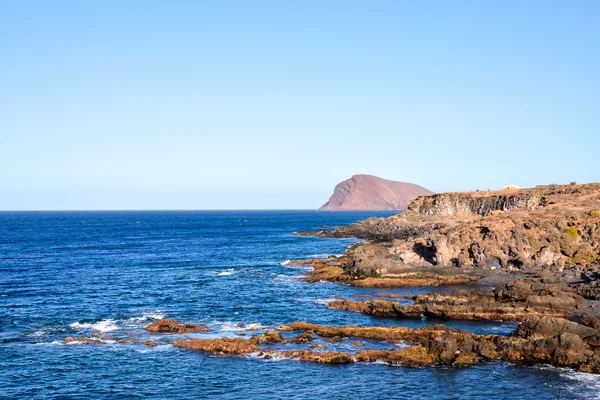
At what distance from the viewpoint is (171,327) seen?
49.5 metres

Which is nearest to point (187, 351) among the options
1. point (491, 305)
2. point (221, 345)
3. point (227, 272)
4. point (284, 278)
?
point (221, 345)

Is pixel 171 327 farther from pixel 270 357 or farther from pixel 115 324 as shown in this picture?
pixel 270 357

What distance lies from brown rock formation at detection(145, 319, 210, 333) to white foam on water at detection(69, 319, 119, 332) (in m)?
3.48

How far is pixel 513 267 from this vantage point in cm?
7394

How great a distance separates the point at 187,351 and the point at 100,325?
1282 centimetres

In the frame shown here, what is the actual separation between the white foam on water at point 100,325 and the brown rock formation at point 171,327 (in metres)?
3.48

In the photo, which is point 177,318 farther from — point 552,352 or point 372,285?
point 552,352

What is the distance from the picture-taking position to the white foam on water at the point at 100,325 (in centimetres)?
4978

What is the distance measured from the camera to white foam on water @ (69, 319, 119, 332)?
4978 centimetres

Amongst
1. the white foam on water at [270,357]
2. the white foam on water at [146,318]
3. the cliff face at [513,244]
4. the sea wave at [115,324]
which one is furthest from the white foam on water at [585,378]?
the cliff face at [513,244]

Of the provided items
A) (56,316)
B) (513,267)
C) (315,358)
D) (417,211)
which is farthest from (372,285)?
(417,211)

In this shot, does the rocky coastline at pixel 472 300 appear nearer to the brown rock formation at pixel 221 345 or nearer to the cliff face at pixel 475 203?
the brown rock formation at pixel 221 345

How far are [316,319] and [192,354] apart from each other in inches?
557

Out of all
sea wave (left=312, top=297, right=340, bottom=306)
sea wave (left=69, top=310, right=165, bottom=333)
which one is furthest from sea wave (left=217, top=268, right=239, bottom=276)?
sea wave (left=69, top=310, right=165, bottom=333)
